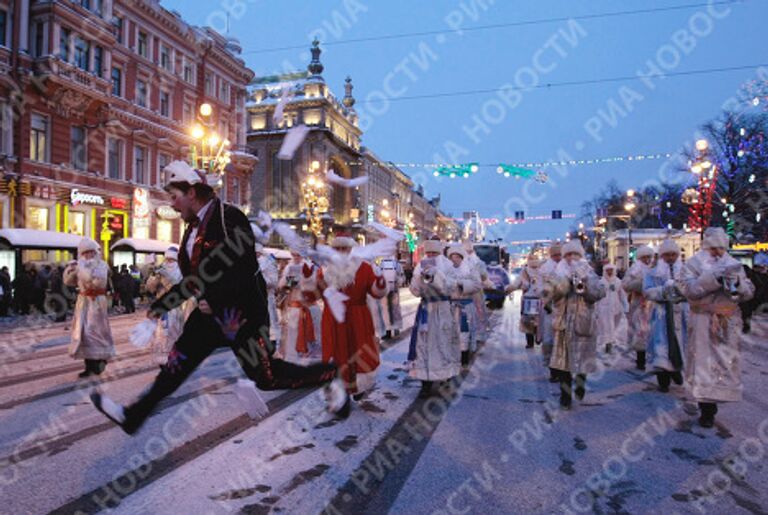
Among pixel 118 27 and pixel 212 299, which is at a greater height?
pixel 118 27

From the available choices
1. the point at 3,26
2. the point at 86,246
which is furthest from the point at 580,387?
the point at 3,26

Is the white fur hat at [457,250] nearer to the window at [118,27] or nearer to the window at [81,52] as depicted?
the window at [81,52]

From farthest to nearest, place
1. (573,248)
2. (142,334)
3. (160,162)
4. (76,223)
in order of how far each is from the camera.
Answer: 1. (160,162)
2. (76,223)
3. (573,248)
4. (142,334)

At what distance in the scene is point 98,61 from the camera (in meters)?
27.0

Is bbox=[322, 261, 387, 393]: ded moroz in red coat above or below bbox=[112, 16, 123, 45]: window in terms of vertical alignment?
below

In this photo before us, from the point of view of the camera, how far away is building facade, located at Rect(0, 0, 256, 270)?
75.2 feet

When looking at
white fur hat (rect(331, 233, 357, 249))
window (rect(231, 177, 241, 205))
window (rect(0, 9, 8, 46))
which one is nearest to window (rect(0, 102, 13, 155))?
window (rect(0, 9, 8, 46))

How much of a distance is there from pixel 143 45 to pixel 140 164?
6.34 metres

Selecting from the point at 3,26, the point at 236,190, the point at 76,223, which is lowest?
the point at 76,223

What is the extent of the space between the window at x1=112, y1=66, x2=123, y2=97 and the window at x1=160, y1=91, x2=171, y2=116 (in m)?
3.43

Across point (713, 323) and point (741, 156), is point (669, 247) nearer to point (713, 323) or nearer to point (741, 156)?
point (713, 323)

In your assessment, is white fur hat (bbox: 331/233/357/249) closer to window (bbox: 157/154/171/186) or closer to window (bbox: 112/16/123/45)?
window (bbox: 112/16/123/45)

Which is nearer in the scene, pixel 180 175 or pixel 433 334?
pixel 180 175

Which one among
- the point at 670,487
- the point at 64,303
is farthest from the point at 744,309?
the point at 64,303
